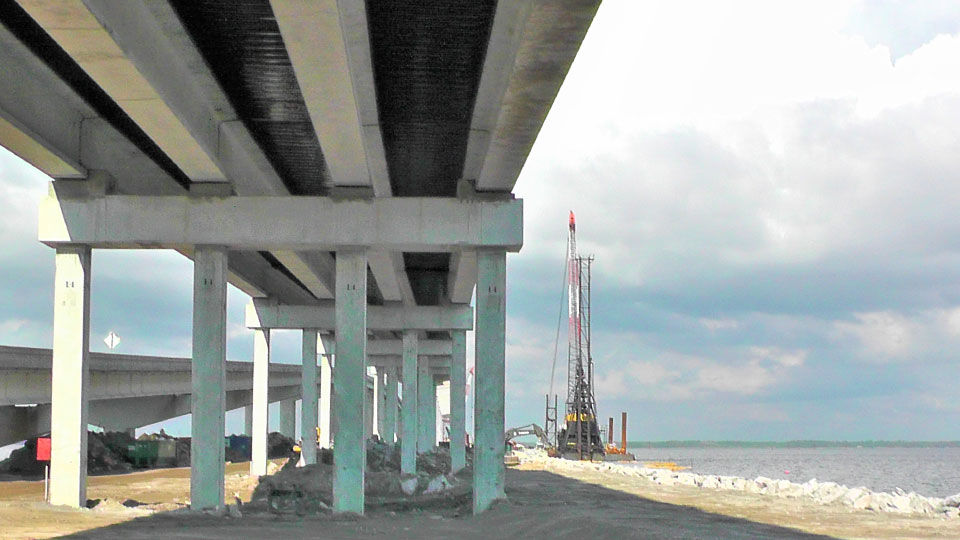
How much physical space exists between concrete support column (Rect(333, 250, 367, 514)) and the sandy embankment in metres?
9.67

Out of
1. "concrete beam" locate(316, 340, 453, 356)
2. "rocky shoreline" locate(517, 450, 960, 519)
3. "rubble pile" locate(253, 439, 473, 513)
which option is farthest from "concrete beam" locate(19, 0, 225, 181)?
"concrete beam" locate(316, 340, 453, 356)

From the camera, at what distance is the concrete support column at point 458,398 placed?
5772cm

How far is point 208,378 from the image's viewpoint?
2736cm

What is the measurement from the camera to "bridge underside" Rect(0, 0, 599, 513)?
60.5 ft

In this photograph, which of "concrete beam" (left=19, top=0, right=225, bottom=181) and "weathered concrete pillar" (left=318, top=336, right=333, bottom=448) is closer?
"concrete beam" (left=19, top=0, right=225, bottom=181)

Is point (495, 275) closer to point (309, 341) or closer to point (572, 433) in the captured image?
point (309, 341)

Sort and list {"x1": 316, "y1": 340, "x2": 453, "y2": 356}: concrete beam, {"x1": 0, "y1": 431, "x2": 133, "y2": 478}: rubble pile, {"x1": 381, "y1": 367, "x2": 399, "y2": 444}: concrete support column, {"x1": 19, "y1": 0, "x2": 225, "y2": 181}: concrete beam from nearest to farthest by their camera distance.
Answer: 1. {"x1": 19, "y1": 0, "x2": 225, "y2": 181}: concrete beam
2. {"x1": 0, "y1": 431, "x2": 133, "y2": 478}: rubble pile
3. {"x1": 316, "y1": 340, "x2": 453, "y2": 356}: concrete beam
4. {"x1": 381, "y1": 367, "x2": 399, "y2": 444}: concrete support column

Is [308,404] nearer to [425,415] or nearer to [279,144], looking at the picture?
[425,415]

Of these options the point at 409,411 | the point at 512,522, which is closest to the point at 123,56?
the point at 512,522

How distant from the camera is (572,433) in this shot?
332ft

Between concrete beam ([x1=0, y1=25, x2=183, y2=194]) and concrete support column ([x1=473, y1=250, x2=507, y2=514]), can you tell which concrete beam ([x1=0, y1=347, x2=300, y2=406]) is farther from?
concrete support column ([x1=473, y1=250, x2=507, y2=514])

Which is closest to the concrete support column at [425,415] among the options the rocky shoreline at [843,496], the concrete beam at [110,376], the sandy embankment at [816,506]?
the concrete beam at [110,376]

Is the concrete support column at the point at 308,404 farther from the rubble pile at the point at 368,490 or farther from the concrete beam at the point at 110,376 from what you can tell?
the rubble pile at the point at 368,490

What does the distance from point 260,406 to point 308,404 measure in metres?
4.34
